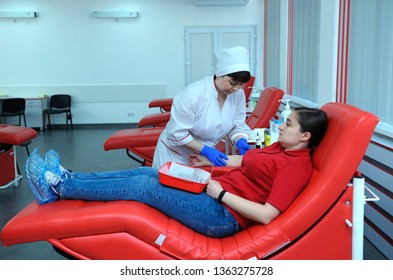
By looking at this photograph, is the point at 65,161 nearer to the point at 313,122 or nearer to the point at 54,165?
the point at 54,165

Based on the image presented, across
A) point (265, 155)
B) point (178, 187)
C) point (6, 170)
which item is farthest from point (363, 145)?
point (6, 170)

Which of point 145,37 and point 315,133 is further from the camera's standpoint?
point 145,37

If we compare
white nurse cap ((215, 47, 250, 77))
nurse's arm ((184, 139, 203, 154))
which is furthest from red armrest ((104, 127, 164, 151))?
white nurse cap ((215, 47, 250, 77))

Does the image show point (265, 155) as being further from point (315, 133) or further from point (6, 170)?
point (6, 170)

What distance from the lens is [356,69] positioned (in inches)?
119

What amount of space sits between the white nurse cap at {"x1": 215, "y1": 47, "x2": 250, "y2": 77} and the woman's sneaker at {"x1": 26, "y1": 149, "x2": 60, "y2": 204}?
106cm

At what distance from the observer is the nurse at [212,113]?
7.29ft

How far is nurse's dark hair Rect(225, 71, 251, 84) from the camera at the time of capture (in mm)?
2184

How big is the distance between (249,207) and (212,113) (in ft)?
2.90

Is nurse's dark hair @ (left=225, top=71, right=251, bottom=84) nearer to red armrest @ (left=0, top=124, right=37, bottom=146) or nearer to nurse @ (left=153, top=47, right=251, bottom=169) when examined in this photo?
nurse @ (left=153, top=47, right=251, bottom=169)

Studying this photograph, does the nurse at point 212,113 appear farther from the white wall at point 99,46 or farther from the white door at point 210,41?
the white wall at point 99,46

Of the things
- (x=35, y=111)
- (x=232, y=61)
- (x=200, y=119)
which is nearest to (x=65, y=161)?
(x=35, y=111)

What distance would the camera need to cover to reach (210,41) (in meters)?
8.00

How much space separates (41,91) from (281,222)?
743 cm
